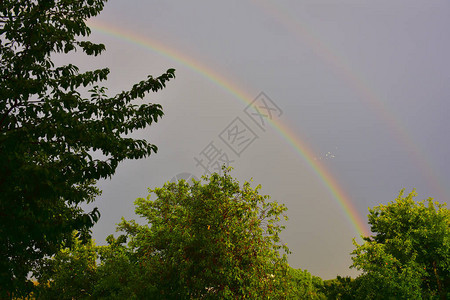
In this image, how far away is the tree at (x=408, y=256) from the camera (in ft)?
61.3

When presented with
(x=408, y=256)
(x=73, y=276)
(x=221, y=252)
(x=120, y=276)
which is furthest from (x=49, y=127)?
(x=408, y=256)

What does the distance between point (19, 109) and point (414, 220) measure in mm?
24564

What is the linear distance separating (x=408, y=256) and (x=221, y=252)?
1437 cm

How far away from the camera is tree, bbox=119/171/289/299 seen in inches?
534

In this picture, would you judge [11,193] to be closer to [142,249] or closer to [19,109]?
[19,109]

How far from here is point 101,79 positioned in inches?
365

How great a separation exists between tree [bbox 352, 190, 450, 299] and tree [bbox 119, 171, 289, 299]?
805 centimetres

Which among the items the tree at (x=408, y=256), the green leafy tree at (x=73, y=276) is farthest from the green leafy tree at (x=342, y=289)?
the green leafy tree at (x=73, y=276)

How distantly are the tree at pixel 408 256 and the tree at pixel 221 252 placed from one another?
26.4 ft

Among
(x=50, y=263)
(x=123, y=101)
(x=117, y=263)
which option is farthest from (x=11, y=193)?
(x=117, y=263)

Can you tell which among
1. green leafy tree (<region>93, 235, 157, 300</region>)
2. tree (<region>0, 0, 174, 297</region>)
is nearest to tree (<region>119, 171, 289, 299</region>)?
green leafy tree (<region>93, 235, 157, 300</region>)

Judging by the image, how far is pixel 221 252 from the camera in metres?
13.7

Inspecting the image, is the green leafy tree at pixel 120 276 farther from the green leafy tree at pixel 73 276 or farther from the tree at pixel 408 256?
the tree at pixel 408 256

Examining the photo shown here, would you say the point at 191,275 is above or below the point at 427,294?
below
